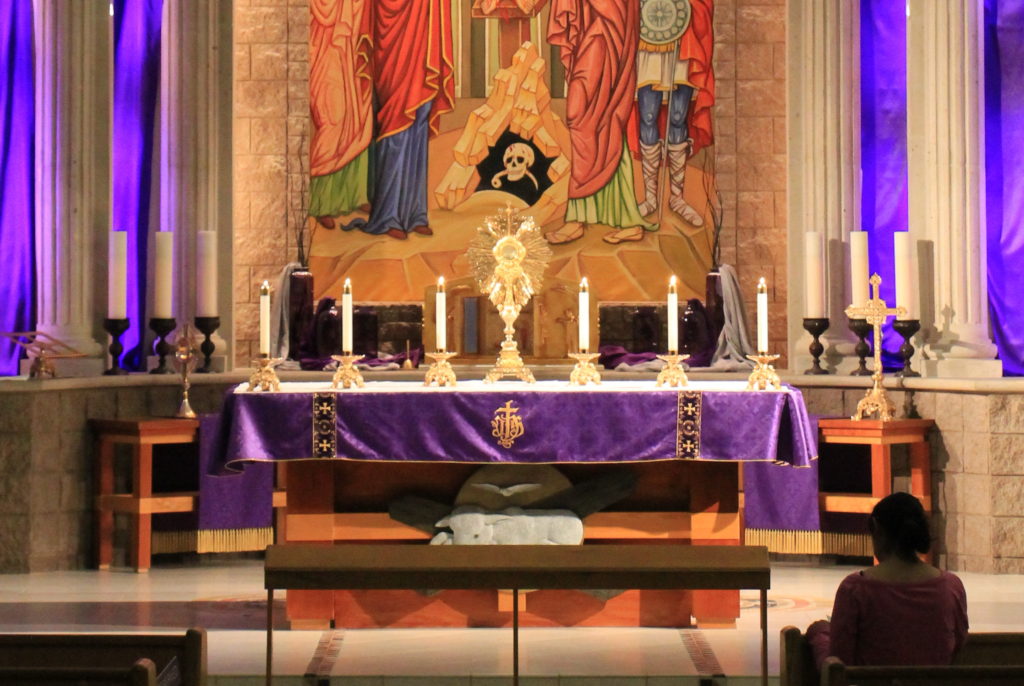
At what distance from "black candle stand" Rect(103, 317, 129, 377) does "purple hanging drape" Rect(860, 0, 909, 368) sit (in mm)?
4377

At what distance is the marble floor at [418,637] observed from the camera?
203 inches

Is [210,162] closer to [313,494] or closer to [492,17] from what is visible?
[492,17]

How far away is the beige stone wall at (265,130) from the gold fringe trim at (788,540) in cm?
352

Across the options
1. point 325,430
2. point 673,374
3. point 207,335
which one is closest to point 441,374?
point 325,430

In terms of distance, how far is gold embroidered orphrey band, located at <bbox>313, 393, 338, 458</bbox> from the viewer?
592 cm

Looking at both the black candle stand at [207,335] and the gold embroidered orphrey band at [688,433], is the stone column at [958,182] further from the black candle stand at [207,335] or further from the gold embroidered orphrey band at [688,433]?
the black candle stand at [207,335]

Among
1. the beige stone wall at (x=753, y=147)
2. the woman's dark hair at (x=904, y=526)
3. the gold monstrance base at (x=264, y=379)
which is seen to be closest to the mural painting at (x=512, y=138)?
the beige stone wall at (x=753, y=147)

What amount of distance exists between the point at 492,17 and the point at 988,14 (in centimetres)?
307

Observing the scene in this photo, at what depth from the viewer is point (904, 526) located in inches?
140

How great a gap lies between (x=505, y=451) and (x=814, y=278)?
332 centimetres

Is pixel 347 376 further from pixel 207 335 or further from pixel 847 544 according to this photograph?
pixel 847 544

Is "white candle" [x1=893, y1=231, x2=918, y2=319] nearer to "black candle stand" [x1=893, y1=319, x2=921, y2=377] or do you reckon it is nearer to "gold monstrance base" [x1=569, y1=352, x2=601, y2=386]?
"black candle stand" [x1=893, y1=319, x2=921, y2=377]

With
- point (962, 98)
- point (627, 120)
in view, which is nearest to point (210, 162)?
point (627, 120)

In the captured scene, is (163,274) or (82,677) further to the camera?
(163,274)
